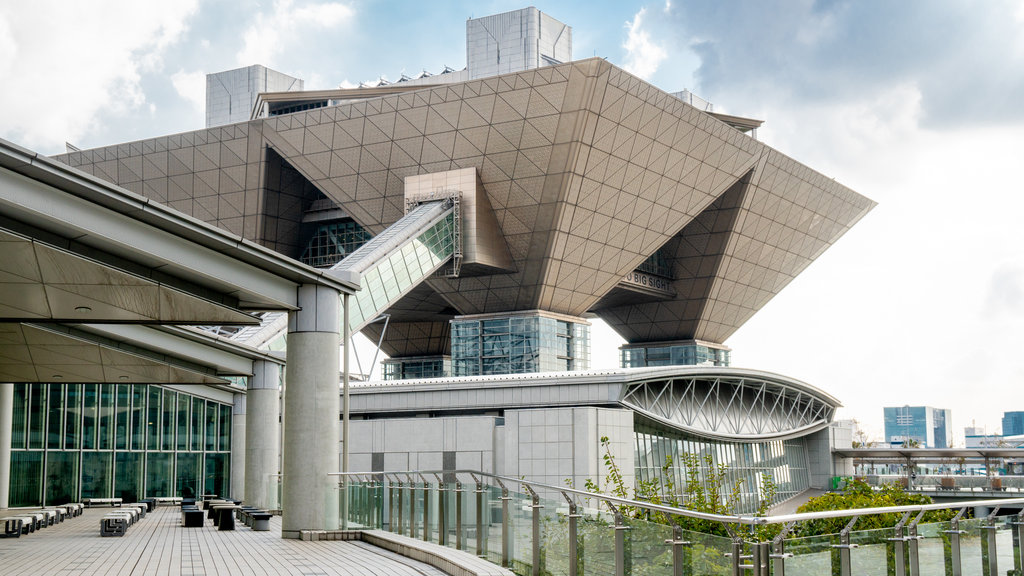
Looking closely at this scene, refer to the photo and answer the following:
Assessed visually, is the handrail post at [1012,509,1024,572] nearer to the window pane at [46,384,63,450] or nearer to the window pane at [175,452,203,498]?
the window pane at [46,384,63,450]

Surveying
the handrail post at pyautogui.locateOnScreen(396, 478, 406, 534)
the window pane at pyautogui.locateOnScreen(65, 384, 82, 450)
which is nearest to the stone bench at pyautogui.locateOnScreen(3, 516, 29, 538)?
the handrail post at pyautogui.locateOnScreen(396, 478, 406, 534)

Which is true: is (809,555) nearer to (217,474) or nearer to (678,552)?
(678,552)

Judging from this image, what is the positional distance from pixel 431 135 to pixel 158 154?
19.5 meters

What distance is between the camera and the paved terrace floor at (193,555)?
1484 cm

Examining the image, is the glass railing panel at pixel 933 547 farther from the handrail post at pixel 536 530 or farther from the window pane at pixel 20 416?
the window pane at pixel 20 416

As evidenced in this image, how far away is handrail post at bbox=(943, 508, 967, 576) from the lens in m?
11.8

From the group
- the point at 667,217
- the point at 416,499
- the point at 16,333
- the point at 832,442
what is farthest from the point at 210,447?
the point at 832,442

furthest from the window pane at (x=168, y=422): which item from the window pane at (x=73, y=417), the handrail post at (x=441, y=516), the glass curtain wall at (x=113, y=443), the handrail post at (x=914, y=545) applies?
the handrail post at (x=914, y=545)

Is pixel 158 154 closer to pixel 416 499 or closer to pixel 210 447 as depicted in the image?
pixel 210 447

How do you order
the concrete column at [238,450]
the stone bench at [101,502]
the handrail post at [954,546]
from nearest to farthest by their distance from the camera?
1. the handrail post at [954,546]
2. the stone bench at [101,502]
3. the concrete column at [238,450]

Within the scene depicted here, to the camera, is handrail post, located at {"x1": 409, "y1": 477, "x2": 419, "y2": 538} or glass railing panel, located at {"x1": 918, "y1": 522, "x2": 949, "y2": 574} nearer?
glass railing panel, located at {"x1": 918, "y1": 522, "x2": 949, "y2": 574}

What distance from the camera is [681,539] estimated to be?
894 centimetres

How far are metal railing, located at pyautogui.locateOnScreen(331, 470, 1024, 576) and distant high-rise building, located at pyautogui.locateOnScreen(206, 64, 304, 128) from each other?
329 feet

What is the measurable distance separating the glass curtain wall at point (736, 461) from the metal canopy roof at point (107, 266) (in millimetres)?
29034
